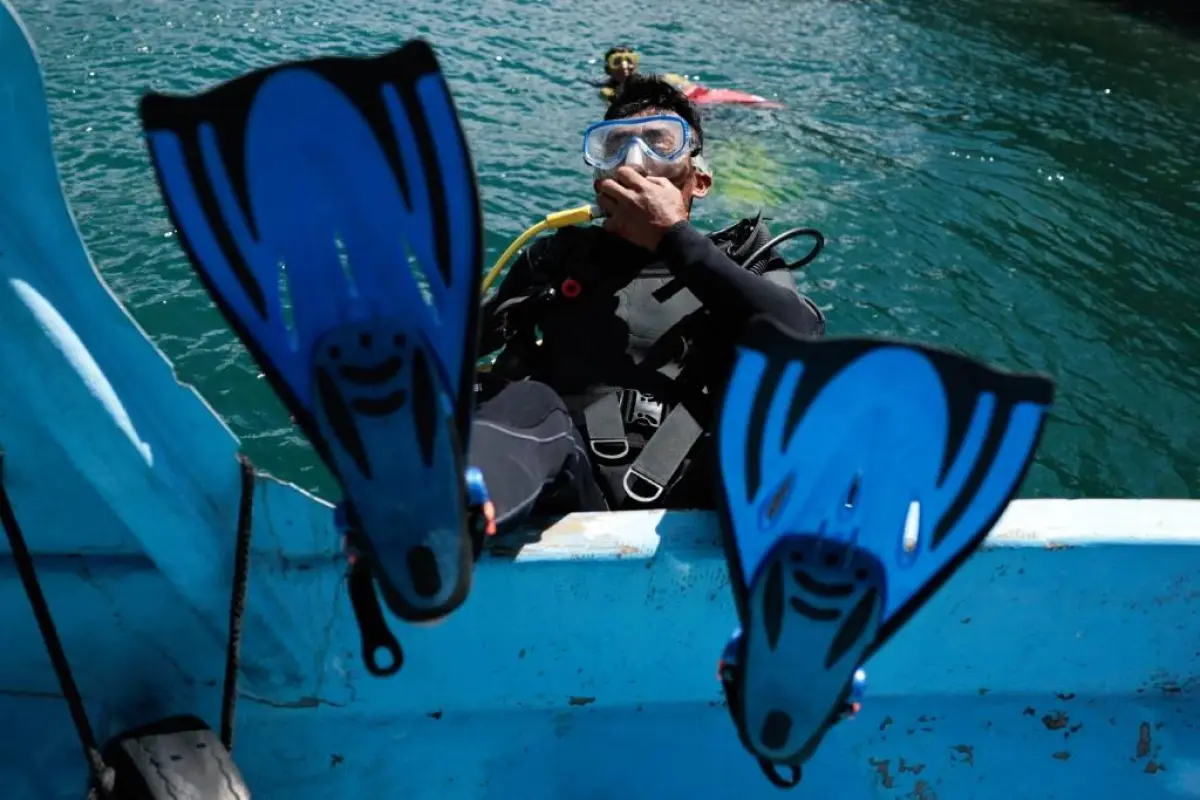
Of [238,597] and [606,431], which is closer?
[238,597]

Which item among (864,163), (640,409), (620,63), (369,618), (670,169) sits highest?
(670,169)

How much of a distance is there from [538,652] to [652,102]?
1395 mm

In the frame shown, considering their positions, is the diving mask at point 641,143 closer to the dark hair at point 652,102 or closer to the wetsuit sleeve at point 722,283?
the dark hair at point 652,102

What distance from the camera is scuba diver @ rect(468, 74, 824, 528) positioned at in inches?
73.0

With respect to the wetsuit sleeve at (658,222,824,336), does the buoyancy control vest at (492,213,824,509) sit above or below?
below

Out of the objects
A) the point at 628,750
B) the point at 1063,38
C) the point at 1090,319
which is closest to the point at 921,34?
the point at 1063,38

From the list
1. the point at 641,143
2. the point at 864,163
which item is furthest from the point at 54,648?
the point at 864,163

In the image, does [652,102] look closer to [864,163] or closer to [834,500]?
[834,500]

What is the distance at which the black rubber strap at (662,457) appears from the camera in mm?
1960

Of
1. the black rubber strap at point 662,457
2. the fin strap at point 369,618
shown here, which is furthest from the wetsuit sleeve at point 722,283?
the fin strap at point 369,618

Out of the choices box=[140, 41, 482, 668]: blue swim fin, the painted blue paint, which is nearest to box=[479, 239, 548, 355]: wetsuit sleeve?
the painted blue paint

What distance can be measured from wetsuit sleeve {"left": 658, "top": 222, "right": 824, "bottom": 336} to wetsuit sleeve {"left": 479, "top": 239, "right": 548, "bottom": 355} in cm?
50

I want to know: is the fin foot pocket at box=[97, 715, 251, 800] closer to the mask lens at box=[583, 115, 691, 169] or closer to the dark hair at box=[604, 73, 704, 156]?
the mask lens at box=[583, 115, 691, 169]

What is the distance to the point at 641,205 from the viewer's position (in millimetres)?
1936
